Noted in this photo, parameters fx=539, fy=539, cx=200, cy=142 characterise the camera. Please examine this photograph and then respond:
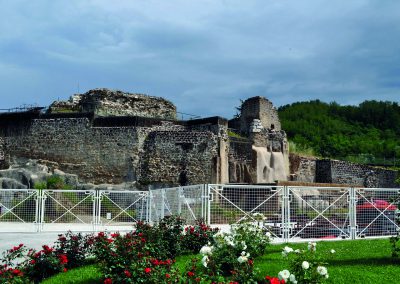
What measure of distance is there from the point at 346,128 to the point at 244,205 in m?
58.6

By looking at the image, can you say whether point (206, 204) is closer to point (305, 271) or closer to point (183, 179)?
point (305, 271)

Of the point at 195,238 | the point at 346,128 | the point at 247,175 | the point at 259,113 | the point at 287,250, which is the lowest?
the point at 195,238

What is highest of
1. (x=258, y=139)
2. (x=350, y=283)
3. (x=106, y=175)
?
(x=258, y=139)

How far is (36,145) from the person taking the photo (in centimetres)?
3086

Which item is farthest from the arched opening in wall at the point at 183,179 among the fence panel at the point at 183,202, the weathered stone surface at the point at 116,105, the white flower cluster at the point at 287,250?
the white flower cluster at the point at 287,250

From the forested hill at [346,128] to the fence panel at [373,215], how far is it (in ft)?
122

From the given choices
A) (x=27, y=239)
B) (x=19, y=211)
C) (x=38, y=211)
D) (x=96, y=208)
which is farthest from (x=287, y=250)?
(x=19, y=211)

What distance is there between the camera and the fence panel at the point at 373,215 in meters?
12.7

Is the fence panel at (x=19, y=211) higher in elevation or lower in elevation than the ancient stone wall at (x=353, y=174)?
lower

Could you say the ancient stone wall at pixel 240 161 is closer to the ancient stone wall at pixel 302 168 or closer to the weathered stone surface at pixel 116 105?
the weathered stone surface at pixel 116 105

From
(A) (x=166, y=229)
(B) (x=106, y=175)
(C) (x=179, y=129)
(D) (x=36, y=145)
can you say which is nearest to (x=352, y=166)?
(C) (x=179, y=129)

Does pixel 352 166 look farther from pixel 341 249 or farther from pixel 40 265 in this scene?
pixel 40 265

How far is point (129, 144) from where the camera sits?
2981cm

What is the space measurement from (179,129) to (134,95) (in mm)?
3898
